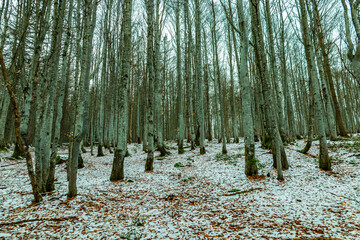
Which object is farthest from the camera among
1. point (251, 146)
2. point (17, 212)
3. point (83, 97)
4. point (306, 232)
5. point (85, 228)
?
point (251, 146)

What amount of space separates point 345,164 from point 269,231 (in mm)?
5296

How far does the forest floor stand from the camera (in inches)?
104

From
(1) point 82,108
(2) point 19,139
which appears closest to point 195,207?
(1) point 82,108

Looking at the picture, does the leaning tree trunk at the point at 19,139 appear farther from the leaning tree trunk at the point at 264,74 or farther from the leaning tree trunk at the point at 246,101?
the leaning tree trunk at the point at 264,74

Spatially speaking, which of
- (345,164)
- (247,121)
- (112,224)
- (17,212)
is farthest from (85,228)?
(345,164)

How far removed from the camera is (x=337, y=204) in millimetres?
3375

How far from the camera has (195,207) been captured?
3619 mm

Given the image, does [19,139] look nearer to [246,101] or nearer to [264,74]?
[246,101]

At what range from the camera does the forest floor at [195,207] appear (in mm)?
2637

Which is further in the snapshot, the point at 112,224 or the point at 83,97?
the point at 83,97

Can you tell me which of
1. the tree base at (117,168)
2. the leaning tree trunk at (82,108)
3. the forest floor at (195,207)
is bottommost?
the forest floor at (195,207)

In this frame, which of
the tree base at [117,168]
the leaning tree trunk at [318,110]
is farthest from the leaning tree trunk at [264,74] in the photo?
the tree base at [117,168]

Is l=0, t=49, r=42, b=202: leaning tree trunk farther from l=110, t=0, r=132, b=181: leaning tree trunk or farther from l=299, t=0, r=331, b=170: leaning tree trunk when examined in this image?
l=299, t=0, r=331, b=170: leaning tree trunk

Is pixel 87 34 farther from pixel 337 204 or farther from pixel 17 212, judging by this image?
pixel 337 204
